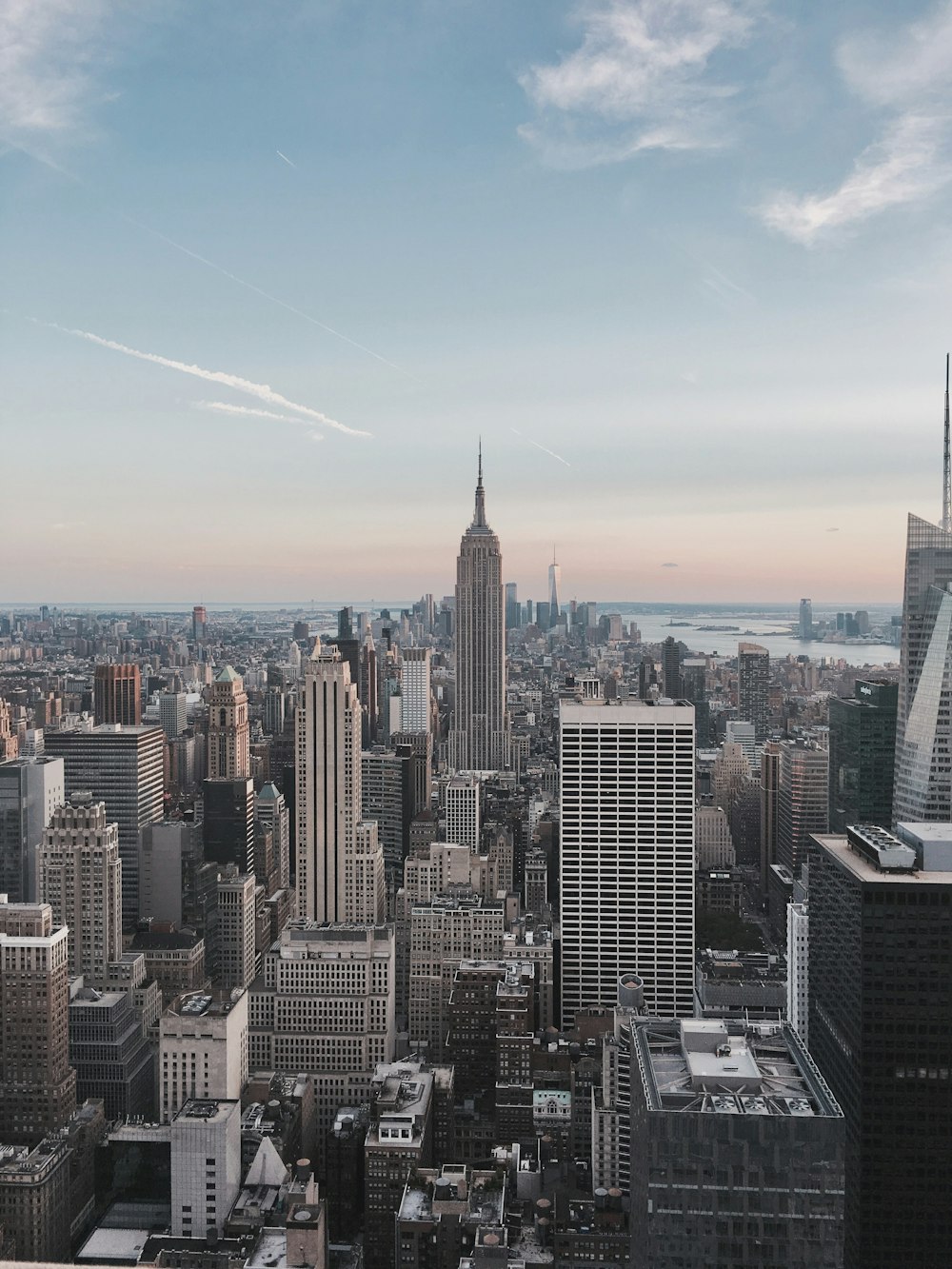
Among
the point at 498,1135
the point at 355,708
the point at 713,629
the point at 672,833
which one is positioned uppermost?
the point at 713,629

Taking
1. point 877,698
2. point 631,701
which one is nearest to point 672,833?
point 631,701

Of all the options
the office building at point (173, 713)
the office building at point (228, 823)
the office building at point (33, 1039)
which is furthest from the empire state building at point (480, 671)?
the office building at point (33, 1039)

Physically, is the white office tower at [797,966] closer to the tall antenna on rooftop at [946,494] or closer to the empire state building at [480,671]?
the tall antenna on rooftop at [946,494]

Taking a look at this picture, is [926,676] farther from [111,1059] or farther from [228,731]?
[228,731]

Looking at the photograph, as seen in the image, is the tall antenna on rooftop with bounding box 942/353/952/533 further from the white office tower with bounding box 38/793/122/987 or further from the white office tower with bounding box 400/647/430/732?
the white office tower with bounding box 400/647/430/732

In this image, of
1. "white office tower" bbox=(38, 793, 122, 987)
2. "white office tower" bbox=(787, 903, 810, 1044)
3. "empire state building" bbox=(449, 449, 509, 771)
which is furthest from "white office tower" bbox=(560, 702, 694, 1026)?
"empire state building" bbox=(449, 449, 509, 771)

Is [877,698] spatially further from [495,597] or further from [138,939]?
[495,597]

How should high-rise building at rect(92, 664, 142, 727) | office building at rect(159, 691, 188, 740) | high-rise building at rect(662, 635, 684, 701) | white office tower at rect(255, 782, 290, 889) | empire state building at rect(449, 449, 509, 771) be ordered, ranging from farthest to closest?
empire state building at rect(449, 449, 509, 771) < office building at rect(159, 691, 188, 740) < white office tower at rect(255, 782, 290, 889) < high-rise building at rect(92, 664, 142, 727) < high-rise building at rect(662, 635, 684, 701)

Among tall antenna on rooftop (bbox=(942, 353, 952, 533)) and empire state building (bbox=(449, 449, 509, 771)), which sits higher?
tall antenna on rooftop (bbox=(942, 353, 952, 533))

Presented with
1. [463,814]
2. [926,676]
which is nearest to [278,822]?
[463,814]
